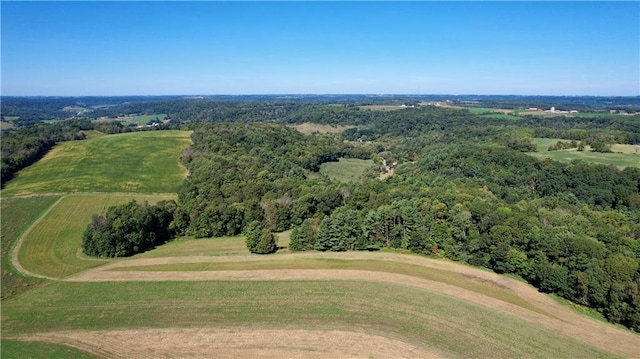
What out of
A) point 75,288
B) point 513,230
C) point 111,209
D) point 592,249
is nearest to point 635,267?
point 592,249

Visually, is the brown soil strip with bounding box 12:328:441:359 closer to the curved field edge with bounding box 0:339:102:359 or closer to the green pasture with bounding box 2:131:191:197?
the curved field edge with bounding box 0:339:102:359

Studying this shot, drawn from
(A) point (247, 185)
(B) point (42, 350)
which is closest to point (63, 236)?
(A) point (247, 185)

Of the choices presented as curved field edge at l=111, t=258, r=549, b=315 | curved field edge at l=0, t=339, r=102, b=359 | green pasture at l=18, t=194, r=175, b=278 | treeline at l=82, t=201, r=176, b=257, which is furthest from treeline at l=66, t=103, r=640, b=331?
curved field edge at l=0, t=339, r=102, b=359

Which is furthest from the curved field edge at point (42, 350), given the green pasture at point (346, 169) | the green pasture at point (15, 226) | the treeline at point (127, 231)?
the green pasture at point (346, 169)

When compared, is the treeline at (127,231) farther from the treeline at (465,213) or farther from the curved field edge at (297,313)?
the curved field edge at (297,313)

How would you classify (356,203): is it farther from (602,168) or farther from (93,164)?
(93,164)

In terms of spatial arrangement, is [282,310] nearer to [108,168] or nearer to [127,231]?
[127,231]
